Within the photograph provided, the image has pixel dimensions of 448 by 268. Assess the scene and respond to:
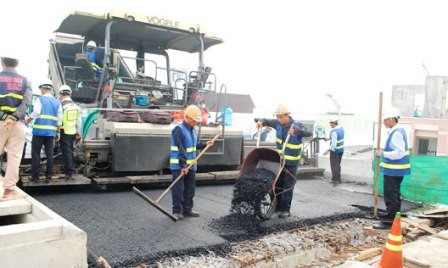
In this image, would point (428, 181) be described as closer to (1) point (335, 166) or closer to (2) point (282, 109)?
(1) point (335, 166)

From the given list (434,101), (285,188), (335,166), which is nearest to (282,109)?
(285,188)

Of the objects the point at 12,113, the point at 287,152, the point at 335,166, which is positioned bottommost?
the point at 335,166

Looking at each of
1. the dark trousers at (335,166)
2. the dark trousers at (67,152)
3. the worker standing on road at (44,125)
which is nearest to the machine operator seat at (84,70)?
the worker standing on road at (44,125)

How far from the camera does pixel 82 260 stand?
284 centimetres

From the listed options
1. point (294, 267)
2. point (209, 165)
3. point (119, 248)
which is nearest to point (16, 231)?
point (119, 248)

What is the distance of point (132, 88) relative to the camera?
696 centimetres

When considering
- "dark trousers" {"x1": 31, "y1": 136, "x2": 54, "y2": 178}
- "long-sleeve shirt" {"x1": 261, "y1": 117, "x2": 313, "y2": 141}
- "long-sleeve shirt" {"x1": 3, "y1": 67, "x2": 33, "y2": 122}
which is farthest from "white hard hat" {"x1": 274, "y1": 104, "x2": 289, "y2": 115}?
"dark trousers" {"x1": 31, "y1": 136, "x2": 54, "y2": 178}

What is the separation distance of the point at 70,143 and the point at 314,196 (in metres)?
3.93

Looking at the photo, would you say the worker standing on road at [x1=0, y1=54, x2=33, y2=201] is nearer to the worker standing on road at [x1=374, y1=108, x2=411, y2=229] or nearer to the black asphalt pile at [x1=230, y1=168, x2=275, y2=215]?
the black asphalt pile at [x1=230, y1=168, x2=275, y2=215]

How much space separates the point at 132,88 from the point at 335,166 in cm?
442

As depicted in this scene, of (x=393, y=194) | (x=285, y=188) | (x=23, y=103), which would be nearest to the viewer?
(x=23, y=103)

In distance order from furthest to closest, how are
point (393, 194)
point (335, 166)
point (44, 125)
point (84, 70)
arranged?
point (335, 166), point (84, 70), point (44, 125), point (393, 194)

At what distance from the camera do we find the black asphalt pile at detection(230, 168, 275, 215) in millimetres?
4762

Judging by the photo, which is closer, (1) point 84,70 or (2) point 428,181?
(2) point 428,181
